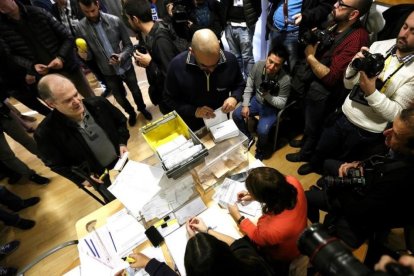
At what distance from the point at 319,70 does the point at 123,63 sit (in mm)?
2386

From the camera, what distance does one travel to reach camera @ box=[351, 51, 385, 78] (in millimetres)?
1705

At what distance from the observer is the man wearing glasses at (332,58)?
6.85 ft

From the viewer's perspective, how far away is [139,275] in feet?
4.45

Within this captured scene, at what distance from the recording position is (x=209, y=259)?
94 cm

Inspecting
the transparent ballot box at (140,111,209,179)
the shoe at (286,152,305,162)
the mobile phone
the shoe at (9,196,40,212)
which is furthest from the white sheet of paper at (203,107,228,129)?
the shoe at (9,196,40,212)

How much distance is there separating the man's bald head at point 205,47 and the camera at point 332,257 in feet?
4.52

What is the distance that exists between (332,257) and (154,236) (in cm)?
105

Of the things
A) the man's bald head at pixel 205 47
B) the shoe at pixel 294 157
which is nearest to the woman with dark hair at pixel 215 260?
the man's bald head at pixel 205 47

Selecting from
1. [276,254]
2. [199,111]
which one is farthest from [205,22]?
[276,254]

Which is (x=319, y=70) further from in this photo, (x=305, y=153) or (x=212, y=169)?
(x=212, y=169)

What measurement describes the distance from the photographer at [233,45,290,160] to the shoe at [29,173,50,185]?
269 centimetres

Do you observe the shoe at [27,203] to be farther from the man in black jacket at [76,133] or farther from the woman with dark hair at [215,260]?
the woman with dark hair at [215,260]

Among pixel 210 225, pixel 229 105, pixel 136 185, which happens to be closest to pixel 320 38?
pixel 229 105

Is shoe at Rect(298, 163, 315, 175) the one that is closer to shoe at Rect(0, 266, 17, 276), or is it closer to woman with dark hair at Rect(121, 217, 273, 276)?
woman with dark hair at Rect(121, 217, 273, 276)
